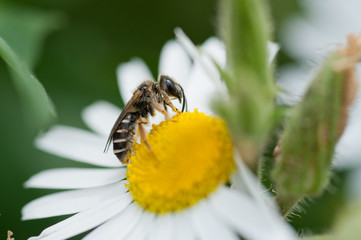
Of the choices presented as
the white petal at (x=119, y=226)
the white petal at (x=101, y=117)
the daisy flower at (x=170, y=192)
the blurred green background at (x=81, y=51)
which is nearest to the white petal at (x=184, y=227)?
the daisy flower at (x=170, y=192)

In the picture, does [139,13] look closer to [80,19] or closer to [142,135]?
[80,19]

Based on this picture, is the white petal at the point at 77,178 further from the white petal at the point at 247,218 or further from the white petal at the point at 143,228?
the white petal at the point at 247,218

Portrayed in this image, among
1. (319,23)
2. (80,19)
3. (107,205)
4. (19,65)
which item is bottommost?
(319,23)

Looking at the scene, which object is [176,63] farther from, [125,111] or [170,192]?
[170,192]

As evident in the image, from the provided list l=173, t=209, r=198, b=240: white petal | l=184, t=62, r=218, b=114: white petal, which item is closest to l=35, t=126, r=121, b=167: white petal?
l=184, t=62, r=218, b=114: white petal

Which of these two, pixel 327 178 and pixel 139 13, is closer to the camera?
pixel 327 178

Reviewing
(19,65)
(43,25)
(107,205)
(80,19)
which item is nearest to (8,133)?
(43,25)

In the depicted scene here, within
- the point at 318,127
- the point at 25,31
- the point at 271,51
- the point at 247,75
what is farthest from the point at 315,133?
the point at 25,31
